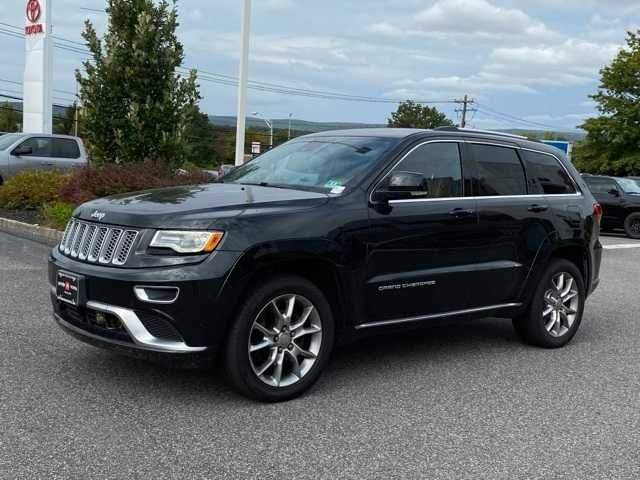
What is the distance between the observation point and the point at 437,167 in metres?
5.56

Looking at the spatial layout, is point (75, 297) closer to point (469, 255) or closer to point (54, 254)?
point (54, 254)

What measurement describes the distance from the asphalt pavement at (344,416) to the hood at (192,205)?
1101 mm

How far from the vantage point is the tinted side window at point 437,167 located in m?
5.38

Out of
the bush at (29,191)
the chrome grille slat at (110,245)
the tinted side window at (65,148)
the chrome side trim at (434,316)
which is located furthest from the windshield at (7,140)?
the chrome side trim at (434,316)

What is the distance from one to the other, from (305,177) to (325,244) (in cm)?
85

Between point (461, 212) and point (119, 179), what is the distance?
7.48 m

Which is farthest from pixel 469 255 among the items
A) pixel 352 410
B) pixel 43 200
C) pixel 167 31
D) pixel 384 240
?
pixel 43 200

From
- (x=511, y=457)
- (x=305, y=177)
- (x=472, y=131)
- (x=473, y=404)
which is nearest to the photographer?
(x=511, y=457)

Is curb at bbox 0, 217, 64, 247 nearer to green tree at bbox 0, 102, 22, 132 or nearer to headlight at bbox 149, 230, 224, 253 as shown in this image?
headlight at bbox 149, 230, 224, 253

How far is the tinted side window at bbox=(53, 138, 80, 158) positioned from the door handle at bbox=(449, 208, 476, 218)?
13.4m

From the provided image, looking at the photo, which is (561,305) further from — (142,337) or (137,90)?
(137,90)

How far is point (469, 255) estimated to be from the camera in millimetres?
5531

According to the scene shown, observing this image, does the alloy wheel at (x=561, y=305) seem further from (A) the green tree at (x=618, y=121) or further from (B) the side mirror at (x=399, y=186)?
A: (A) the green tree at (x=618, y=121)

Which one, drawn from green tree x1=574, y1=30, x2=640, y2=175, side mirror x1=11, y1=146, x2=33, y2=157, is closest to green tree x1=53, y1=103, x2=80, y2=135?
green tree x1=574, y1=30, x2=640, y2=175
